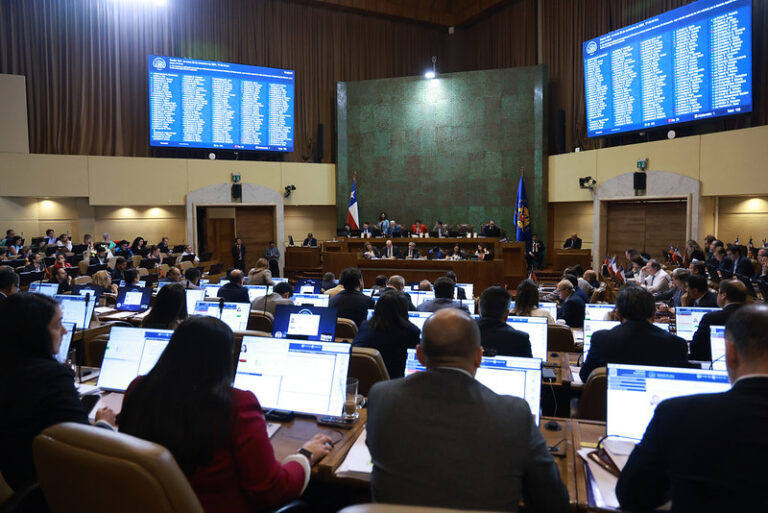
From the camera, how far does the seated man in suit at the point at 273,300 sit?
19.6ft

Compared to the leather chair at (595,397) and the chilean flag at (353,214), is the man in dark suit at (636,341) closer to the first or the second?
the leather chair at (595,397)

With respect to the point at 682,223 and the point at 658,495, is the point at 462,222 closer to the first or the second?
the point at 682,223

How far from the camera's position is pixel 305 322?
474cm

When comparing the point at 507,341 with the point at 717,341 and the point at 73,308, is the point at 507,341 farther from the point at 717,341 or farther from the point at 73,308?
the point at 73,308

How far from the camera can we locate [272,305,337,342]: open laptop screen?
15.4 feet

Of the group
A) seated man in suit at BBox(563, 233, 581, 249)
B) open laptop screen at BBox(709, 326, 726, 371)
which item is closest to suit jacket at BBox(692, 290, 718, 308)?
open laptop screen at BBox(709, 326, 726, 371)

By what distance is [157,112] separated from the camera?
49.8 ft

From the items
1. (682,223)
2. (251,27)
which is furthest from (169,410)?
Result: (251,27)

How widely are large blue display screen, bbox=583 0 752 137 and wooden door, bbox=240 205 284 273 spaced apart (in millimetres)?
9239

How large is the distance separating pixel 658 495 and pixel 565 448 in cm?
67

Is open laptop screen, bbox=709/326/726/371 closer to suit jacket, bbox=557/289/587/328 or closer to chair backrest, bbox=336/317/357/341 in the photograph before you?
suit jacket, bbox=557/289/587/328

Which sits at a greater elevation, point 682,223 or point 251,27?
point 251,27

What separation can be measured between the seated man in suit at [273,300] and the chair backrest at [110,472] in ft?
14.0

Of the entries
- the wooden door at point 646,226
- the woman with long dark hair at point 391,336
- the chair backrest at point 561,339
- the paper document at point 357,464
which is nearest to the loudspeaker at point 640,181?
the wooden door at point 646,226
